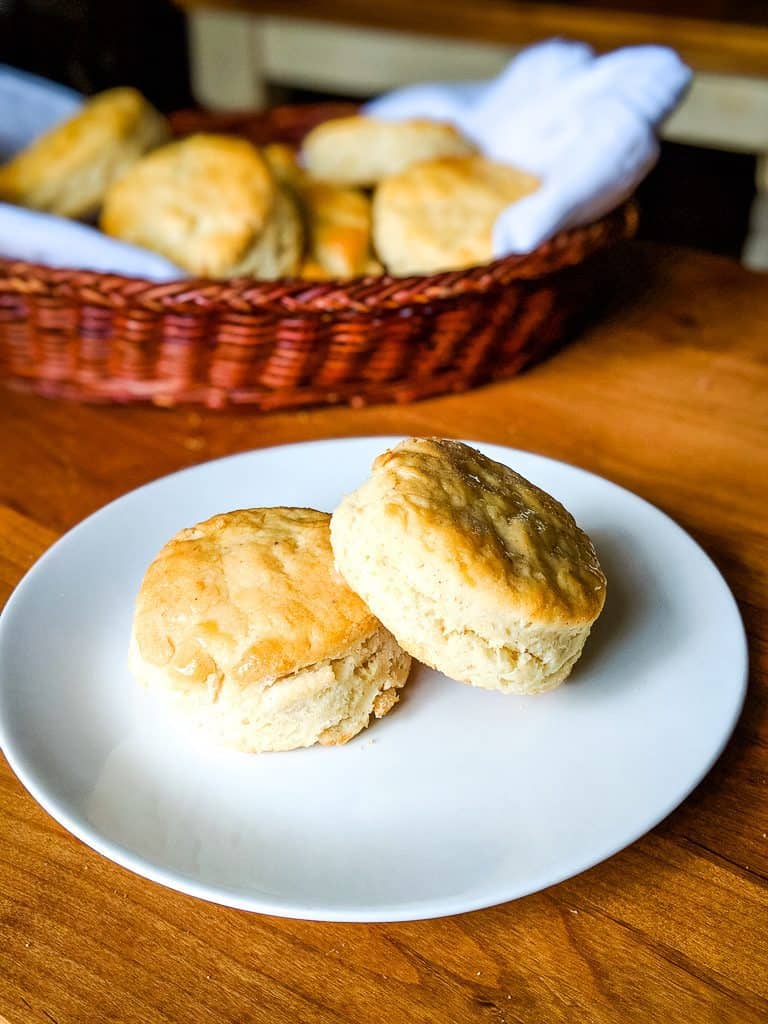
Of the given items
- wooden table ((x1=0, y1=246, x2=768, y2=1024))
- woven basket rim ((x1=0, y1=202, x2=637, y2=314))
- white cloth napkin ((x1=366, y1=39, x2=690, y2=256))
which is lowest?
wooden table ((x1=0, y1=246, x2=768, y2=1024))

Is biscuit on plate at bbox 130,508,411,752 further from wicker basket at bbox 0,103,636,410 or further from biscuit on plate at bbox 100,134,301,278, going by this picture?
biscuit on plate at bbox 100,134,301,278

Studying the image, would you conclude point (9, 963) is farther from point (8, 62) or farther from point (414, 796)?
point (8, 62)

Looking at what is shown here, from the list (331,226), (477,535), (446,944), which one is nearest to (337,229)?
(331,226)

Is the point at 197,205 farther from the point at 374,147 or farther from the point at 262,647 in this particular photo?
the point at 262,647

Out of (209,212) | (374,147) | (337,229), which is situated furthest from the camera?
(374,147)

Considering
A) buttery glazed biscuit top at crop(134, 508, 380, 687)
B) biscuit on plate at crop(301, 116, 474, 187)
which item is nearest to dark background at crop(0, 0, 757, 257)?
biscuit on plate at crop(301, 116, 474, 187)

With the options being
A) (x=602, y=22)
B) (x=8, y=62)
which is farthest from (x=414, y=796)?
(x=8, y=62)

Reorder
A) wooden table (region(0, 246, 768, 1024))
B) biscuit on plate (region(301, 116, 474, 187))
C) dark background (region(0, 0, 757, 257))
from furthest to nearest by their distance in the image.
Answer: dark background (region(0, 0, 757, 257)) → biscuit on plate (region(301, 116, 474, 187)) → wooden table (region(0, 246, 768, 1024))

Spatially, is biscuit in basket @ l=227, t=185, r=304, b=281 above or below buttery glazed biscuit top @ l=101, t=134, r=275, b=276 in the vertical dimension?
below
